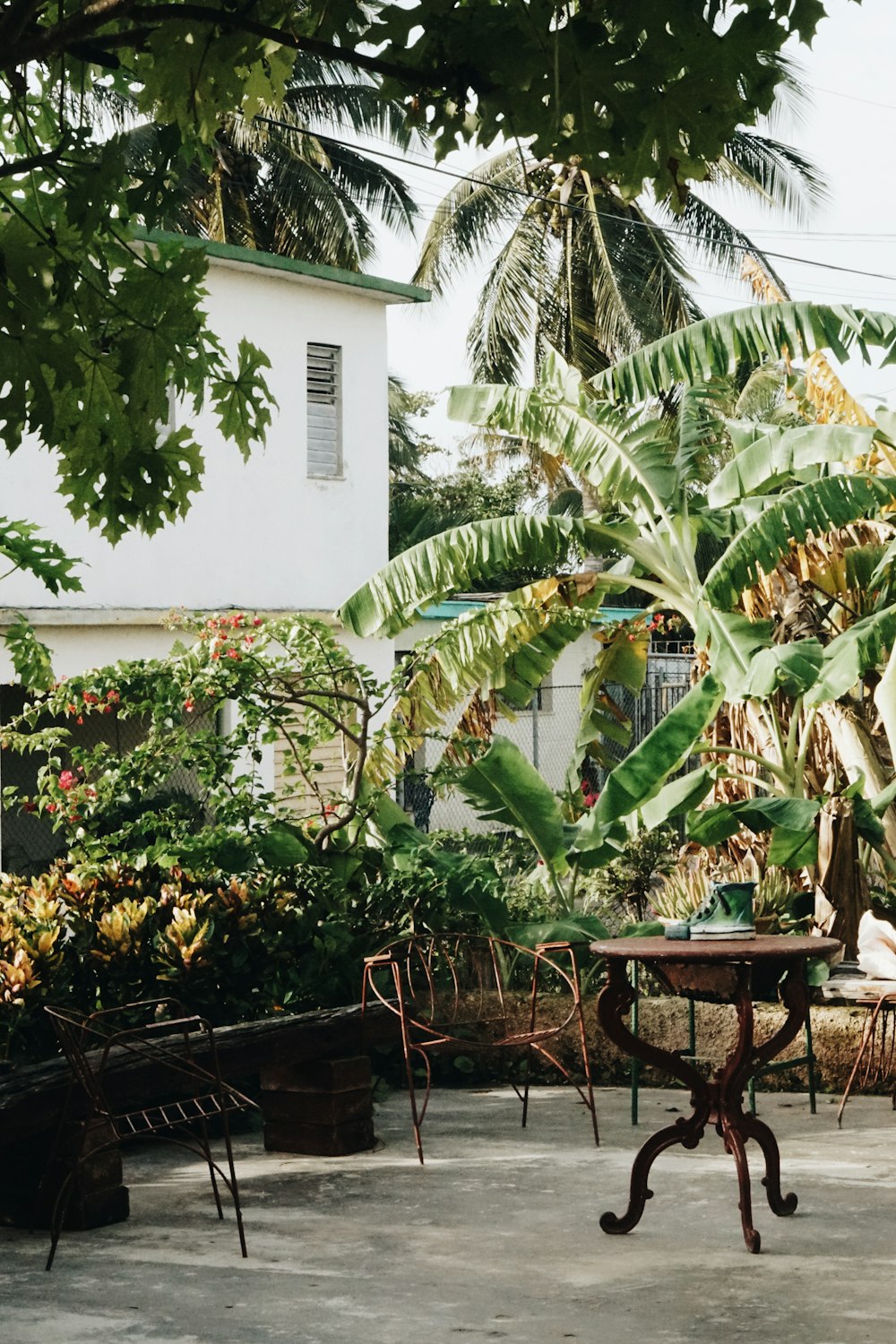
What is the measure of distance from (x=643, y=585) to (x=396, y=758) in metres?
2.03

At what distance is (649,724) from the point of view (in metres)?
19.4

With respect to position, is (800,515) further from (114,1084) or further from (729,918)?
(114,1084)

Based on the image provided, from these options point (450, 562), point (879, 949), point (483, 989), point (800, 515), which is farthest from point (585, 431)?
point (879, 949)

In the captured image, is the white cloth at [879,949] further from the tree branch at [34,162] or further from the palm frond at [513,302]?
the palm frond at [513,302]

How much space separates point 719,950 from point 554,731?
1708 centimetres

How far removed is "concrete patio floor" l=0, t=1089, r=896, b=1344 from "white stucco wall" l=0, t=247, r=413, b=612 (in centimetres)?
767

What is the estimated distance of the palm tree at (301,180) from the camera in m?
25.4

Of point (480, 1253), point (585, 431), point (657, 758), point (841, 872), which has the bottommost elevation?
point (480, 1253)

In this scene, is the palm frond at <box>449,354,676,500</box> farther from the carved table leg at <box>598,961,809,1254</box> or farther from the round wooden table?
the carved table leg at <box>598,961,809,1254</box>

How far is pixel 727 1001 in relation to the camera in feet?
21.0

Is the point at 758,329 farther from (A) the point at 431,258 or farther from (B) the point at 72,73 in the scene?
(A) the point at 431,258

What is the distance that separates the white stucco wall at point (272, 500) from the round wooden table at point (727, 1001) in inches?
349

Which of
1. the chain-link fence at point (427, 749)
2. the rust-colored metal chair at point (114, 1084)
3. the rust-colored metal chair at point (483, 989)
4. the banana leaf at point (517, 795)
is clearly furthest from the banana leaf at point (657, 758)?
the chain-link fence at point (427, 749)

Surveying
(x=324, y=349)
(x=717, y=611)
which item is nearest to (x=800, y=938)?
(x=717, y=611)
